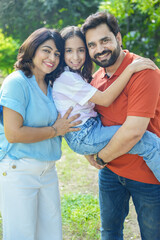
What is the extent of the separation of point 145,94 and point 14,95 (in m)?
1.01

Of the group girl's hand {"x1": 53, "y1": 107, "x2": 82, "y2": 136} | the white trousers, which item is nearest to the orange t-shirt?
girl's hand {"x1": 53, "y1": 107, "x2": 82, "y2": 136}

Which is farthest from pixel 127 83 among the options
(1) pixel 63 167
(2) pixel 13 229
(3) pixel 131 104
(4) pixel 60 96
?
(1) pixel 63 167

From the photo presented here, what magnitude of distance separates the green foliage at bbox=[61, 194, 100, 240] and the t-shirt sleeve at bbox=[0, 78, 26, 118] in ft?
6.68

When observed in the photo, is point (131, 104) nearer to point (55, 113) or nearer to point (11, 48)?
point (55, 113)

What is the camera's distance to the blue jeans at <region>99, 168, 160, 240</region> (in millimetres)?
2203

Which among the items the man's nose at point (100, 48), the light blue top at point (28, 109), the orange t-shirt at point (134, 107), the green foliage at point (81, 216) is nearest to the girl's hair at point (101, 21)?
the man's nose at point (100, 48)

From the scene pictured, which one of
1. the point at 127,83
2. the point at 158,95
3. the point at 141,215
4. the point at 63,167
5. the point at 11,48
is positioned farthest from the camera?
the point at 11,48

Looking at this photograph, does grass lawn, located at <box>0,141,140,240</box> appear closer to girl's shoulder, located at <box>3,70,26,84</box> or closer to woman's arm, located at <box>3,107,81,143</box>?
woman's arm, located at <box>3,107,81,143</box>

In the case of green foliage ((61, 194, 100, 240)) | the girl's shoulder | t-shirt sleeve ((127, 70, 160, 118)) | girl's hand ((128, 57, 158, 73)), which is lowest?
green foliage ((61, 194, 100, 240))

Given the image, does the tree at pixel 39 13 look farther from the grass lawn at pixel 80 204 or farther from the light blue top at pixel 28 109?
the light blue top at pixel 28 109

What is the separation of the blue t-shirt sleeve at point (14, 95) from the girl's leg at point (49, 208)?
629mm

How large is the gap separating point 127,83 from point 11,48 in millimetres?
12568

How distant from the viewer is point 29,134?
2156 millimetres

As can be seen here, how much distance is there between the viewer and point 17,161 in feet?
7.39
